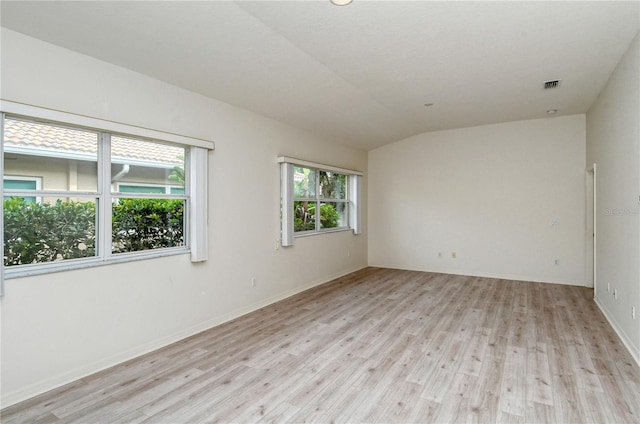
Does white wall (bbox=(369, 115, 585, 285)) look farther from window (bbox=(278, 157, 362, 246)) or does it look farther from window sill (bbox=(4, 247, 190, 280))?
window sill (bbox=(4, 247, 190, 280))

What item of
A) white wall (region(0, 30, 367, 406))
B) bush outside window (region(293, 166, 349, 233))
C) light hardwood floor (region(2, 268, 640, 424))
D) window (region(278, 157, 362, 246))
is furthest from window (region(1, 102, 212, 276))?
bush outside window (region(293, 166, 349, 233))

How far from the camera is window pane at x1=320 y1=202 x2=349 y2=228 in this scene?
624cm

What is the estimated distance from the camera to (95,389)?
2.54 m

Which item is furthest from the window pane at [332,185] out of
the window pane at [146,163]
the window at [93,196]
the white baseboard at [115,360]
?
the window pane at [146,163]

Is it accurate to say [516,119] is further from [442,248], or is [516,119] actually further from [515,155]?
[442,248]

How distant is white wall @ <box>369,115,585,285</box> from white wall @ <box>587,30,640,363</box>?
1.21 metres

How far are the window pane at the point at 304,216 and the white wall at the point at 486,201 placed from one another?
213cm

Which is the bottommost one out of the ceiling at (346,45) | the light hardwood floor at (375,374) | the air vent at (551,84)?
the light hardwood floor at (375,374)

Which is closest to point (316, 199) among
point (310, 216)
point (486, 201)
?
point (310, 216)

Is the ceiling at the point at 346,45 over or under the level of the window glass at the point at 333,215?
over

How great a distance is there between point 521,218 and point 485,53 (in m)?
3.87

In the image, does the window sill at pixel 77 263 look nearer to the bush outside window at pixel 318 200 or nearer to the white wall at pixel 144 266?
the white wall at pixel 144 266

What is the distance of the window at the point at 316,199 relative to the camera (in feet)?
16.4

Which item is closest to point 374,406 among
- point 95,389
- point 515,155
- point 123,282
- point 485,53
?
point 95,389
